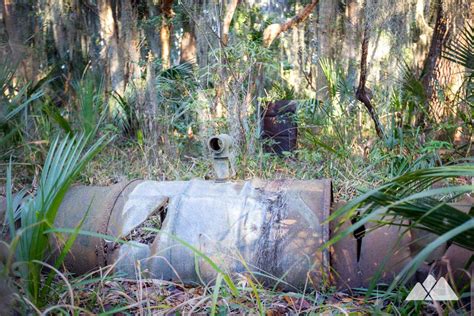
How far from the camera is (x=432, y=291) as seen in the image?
7.39 ft

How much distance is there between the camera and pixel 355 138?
551cm

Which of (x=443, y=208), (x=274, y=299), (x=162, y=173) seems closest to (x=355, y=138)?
(x=162, y=173)

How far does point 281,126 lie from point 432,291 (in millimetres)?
4634

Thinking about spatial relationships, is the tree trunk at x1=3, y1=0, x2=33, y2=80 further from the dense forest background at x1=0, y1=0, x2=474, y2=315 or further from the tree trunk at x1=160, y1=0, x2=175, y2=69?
the tree trunk at x1=160, y1=0, x2=175, y2=69

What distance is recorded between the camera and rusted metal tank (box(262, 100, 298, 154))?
6.45 m

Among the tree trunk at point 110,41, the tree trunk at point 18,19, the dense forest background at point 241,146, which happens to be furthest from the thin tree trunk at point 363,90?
the tree trunk at point 18,19

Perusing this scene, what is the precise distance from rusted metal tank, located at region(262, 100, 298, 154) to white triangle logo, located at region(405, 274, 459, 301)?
3.92 meters

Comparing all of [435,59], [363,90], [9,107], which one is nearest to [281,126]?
[363,90]

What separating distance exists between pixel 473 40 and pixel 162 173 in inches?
117

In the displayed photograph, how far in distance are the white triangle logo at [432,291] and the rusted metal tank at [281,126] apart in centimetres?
392

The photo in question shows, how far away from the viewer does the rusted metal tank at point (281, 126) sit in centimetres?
645

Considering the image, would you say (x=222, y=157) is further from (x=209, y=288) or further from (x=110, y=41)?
(x=110, y=41)

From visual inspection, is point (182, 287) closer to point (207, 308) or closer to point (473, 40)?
point (207, 308)

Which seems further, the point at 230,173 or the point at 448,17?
the point at 448,17
